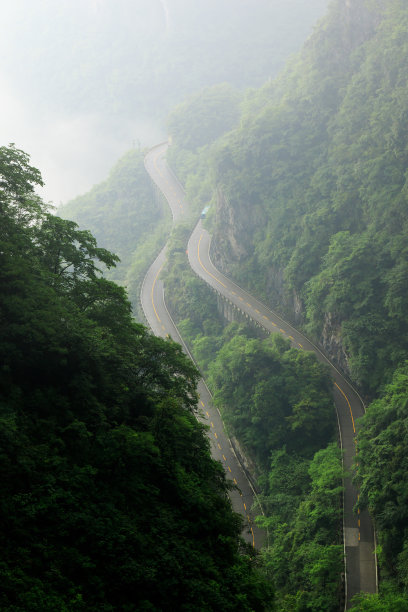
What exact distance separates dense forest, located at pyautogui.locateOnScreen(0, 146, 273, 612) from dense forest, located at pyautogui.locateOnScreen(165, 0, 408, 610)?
43.6ft

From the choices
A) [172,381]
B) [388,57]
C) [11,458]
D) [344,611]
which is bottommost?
[344,611]

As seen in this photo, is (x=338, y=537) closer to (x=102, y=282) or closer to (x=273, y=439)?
(x=273, y=439)

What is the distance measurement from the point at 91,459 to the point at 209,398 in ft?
137

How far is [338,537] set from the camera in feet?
119

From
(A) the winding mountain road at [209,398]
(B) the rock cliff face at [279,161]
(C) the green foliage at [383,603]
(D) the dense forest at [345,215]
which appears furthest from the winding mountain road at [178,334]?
(B) the rock cliff face at [279,161]

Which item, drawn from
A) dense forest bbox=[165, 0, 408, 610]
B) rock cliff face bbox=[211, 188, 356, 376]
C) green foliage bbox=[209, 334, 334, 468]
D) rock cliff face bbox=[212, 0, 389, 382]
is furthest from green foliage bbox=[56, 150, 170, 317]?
green foliage bbox=[209, 334, 334, 468]

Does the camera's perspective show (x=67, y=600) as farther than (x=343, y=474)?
No

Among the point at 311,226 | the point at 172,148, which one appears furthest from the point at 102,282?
the point at 172,148

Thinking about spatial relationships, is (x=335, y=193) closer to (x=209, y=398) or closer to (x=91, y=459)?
(x=209, y=398)

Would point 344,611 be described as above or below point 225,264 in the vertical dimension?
below

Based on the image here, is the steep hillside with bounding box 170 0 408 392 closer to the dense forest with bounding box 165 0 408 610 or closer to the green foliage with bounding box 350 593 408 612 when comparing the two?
the dense forest with bounding box 165 0 408 610

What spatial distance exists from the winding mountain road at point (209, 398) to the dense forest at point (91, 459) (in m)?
13.7

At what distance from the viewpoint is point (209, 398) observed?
6147 cm

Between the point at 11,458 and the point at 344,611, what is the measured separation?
24115 mm
